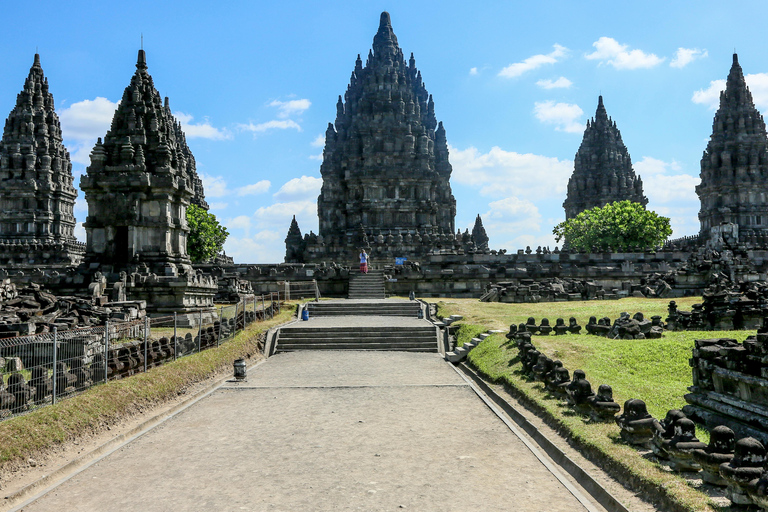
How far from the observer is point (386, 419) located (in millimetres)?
10664

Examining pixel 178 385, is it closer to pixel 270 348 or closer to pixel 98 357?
pixel 98 357

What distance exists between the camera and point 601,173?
293 ft

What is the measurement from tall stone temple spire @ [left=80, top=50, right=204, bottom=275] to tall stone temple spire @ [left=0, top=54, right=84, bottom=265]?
33.2 meters

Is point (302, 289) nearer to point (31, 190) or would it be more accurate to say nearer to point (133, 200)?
point (133, 200)

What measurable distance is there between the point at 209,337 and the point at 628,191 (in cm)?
Answer: 8265

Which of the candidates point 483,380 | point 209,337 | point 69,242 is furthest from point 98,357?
point 69,242

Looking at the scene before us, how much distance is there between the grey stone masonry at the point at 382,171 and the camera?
64.5 metres

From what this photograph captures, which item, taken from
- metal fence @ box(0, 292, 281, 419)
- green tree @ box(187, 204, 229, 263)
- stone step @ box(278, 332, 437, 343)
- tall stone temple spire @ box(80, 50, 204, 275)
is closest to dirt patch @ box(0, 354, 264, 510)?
metal fence @ box(0, 292, 281, 419)

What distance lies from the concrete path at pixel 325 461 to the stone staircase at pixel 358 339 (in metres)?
7.04

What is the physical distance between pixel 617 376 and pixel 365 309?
1709 cm

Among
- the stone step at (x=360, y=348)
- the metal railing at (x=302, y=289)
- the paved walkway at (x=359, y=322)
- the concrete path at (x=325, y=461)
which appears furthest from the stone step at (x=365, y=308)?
the concrete path at (x=325, y=461)

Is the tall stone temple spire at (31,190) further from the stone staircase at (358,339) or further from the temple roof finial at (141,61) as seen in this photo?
the stone staircase at (358,339)

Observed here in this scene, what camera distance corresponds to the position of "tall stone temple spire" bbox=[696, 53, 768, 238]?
75.0 m

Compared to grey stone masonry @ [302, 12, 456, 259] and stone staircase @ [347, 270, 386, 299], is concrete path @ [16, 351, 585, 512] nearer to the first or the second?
stone staircase @ [347, 270, 386, 299]
